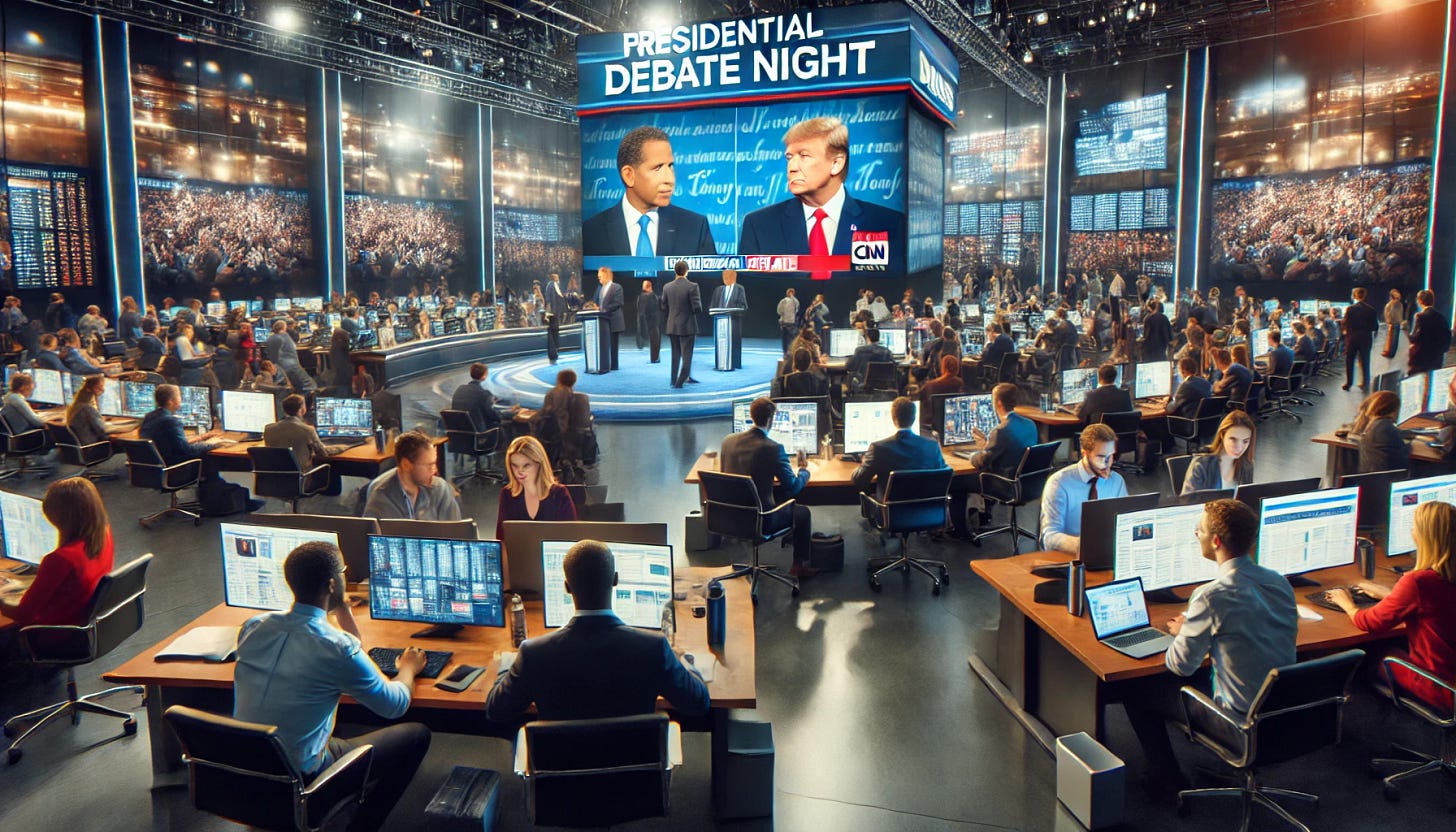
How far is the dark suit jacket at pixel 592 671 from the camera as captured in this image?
2822mm

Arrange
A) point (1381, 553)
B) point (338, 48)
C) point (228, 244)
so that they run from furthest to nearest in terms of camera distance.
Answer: point (228, 244) < point (338, 48) < point (1381, 553)

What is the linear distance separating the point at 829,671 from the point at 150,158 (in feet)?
58.8

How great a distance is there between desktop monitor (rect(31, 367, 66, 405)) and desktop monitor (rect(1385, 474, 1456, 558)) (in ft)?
37.5

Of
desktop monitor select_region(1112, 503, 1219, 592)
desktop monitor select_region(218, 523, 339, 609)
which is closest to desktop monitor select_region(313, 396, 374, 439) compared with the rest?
desktop monitor select_region(218, 523, 339, 609)

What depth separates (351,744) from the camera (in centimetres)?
332

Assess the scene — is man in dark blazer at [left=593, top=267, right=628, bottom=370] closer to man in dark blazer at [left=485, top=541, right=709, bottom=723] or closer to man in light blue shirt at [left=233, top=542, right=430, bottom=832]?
man in light blue shirt at [left=233, top=542, right=430, bottom=832]

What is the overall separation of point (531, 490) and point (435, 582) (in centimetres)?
102

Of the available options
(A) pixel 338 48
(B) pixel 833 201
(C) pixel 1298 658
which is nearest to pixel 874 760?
(C) pixel 1298 658

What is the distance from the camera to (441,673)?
11.5 ft

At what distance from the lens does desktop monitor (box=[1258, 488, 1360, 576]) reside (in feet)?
→ 13.9

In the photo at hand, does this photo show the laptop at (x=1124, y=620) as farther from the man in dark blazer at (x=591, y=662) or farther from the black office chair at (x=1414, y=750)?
the man in dark blazer at (x=591, y=662)

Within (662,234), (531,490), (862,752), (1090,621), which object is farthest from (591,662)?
Answer: (662,234)

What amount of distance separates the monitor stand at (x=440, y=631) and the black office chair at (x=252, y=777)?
32.1 inches

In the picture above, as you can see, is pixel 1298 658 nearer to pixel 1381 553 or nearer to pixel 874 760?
pixel 1381 553
